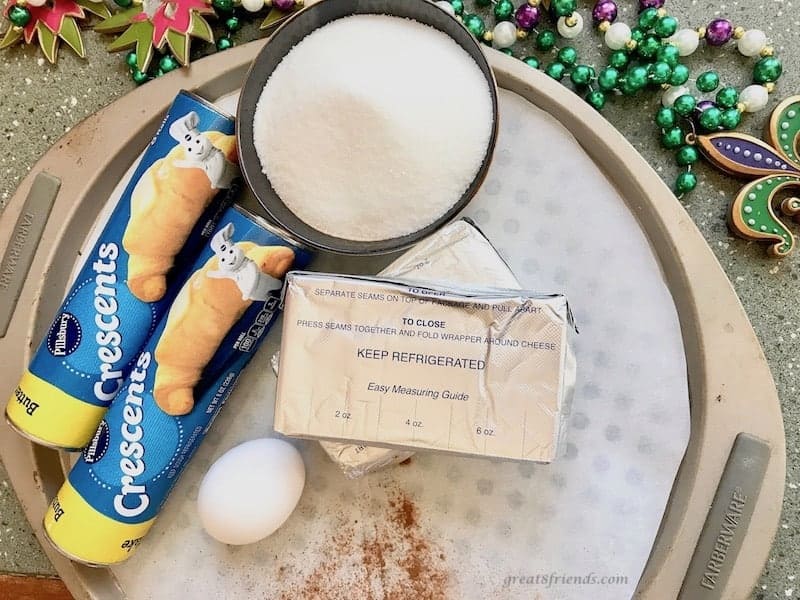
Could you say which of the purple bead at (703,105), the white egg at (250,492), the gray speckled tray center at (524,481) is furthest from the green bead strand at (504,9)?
the white egg at (250,492)

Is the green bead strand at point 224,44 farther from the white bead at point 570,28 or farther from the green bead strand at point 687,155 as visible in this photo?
the green bead strand at point 687,155

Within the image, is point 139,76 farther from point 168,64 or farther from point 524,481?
point 524,481

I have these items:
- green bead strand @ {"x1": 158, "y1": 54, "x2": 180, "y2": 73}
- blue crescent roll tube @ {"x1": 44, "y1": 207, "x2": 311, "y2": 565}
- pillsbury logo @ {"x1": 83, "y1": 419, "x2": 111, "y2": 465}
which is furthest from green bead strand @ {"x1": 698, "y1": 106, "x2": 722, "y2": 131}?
pillsbury logo @ {"x1": 83, "y1": 419, "x2": 111, "y2": 465}

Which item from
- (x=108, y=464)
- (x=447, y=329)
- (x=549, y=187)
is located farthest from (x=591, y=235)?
(x=108, y=464)

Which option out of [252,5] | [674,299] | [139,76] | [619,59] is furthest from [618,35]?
[139,76]

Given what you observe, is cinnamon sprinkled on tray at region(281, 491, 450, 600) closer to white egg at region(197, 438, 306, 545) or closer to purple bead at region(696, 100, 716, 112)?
white egg at region(197, 438, 306, 545)

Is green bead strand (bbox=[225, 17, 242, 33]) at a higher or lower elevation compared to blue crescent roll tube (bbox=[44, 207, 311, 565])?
higher
